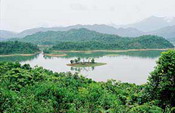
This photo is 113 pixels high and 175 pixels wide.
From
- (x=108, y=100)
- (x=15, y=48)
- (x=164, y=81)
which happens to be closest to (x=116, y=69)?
(x=108, y=100)

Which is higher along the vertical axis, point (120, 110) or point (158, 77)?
point (158, 77)

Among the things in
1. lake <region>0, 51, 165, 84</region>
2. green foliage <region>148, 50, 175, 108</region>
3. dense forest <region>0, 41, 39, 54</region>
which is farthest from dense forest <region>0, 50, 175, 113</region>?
dense forest <region>0, 41, 39, 54</region>

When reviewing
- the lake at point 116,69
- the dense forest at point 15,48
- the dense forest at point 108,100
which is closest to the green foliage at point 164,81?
the dense forest at point 108,100

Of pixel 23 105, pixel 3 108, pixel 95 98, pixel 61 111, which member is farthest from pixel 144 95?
pixel 3 108

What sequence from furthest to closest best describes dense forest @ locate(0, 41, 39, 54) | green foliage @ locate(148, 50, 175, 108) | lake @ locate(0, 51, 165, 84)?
dense forest @ locate(0, 41, 39, 54) < lake @ locate(0, 51, 165, 84) < green foliage @ locate(148, 50, 175, 108)

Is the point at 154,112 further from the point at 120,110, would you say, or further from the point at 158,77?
the point at 158,77

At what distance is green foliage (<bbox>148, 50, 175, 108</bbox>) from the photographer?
6.72m

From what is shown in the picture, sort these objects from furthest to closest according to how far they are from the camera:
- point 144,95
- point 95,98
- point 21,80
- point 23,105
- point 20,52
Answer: point 20,52 → point 21,80 → point 95,98 → point 144,95 → point 23,105

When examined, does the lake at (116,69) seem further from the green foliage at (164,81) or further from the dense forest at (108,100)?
the green foliage at (164,81)

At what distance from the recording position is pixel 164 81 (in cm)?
679

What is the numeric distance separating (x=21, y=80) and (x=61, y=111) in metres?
5.86

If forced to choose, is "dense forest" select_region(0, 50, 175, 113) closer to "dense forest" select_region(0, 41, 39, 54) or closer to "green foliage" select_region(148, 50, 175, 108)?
"green foliage" select_region(148, 50, 175, 108)

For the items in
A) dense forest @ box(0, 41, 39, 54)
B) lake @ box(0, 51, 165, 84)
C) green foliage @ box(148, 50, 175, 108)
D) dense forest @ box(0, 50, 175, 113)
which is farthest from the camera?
dense forest @ box(0, 41, 39, 54)

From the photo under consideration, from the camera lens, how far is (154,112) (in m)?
5.10
